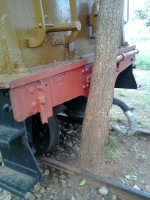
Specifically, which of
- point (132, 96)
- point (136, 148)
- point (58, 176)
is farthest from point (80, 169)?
point (132, 96)

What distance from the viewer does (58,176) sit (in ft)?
8.45

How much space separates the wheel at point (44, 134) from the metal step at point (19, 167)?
0.64 m

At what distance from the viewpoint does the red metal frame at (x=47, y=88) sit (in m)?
1.62

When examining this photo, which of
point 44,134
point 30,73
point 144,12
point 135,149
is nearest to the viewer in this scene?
point 30,73

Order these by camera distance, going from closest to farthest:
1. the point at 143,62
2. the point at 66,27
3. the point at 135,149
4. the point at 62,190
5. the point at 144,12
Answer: the point at 66,27, the point at 62,190, the point at 135,149, the point at 143,62, the point at 144,12

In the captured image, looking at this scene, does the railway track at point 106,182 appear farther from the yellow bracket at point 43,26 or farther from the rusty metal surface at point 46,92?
the yellow bracket at point 43,26

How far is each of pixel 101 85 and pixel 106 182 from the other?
3.46 feet

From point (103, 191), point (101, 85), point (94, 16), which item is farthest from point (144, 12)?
point (103, 191)

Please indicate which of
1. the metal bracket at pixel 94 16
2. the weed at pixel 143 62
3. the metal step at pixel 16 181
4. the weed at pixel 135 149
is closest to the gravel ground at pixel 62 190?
the metal step at pixel 16 181

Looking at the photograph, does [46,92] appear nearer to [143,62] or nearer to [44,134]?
[44,134]

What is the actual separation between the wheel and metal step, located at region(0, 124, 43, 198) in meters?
0.64

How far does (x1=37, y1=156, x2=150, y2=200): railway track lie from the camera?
2.14 meters

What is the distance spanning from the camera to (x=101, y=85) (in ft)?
7.45

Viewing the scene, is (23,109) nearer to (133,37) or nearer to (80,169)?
(80,169)
